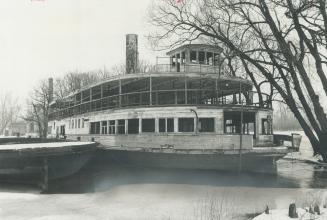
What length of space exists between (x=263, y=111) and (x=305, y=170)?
5.36 m

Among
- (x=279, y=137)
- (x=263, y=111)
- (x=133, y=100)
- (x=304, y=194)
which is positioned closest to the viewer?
(x=304, y=194)

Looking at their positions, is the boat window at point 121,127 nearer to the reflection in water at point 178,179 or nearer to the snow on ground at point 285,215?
the reflection in water at point 178,179

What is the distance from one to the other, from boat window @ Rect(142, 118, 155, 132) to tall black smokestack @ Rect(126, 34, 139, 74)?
444 inches

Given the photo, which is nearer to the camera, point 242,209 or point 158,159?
point 242,209

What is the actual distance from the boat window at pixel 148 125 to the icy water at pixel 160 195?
1.94 metres

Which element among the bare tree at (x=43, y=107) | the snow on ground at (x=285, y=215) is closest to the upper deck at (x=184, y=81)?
the snow on ground at (x=285, y=215)

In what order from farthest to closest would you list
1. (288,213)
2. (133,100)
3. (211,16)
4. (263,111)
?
1. (133,100)
2. (211,16)
3. (263,111)
4. (288,213)

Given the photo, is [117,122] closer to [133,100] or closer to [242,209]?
[133,100]

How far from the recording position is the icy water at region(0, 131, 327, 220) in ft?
37.3

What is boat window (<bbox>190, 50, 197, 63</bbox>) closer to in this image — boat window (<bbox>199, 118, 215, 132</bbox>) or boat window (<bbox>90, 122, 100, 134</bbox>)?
boat window (<bbox>199, 118, 215, 132</bbox>)

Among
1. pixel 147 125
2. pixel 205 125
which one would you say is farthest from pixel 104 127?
pixel 205 125

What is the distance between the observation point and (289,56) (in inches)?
825

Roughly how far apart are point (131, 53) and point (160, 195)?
682 inches

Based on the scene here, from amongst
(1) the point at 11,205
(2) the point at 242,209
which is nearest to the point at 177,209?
(2) the point at 242,209
